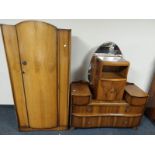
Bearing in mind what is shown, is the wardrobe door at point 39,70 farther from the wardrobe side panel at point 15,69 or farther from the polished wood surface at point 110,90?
the polished wood surface at point 110,90

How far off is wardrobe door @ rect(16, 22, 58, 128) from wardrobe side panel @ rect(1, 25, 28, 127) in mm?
46

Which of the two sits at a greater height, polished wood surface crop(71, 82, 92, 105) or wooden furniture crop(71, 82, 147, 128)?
polished wood surface crop(71, 82, 92, 105)

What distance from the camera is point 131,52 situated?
2104 millimetres

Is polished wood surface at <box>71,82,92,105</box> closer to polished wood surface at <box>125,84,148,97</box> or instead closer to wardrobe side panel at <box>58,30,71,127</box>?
wardrobe side panel at <box>58,30,71,127</box>

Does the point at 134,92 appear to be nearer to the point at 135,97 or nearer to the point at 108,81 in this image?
the point at 135,97

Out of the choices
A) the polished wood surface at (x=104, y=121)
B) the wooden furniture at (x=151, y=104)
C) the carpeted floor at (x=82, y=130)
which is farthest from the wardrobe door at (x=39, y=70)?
the wooden furniture at (x=151, y=104)

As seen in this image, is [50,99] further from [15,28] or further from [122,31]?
[122,31]

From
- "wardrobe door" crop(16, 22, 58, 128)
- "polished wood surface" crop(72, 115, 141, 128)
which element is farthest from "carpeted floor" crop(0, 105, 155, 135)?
"wardrobe door" crop(16, 22, 58, 128)

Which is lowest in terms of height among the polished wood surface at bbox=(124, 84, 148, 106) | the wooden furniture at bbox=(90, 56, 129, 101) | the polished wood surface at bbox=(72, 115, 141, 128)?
the polished wood surface at bbox=(72, 115, 141, 128)

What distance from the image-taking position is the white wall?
192 centimetres

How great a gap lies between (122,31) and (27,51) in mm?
1316

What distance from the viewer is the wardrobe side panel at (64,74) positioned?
1447 mm

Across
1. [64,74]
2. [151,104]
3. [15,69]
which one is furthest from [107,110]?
[15,69]

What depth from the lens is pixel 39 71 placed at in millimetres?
1548
